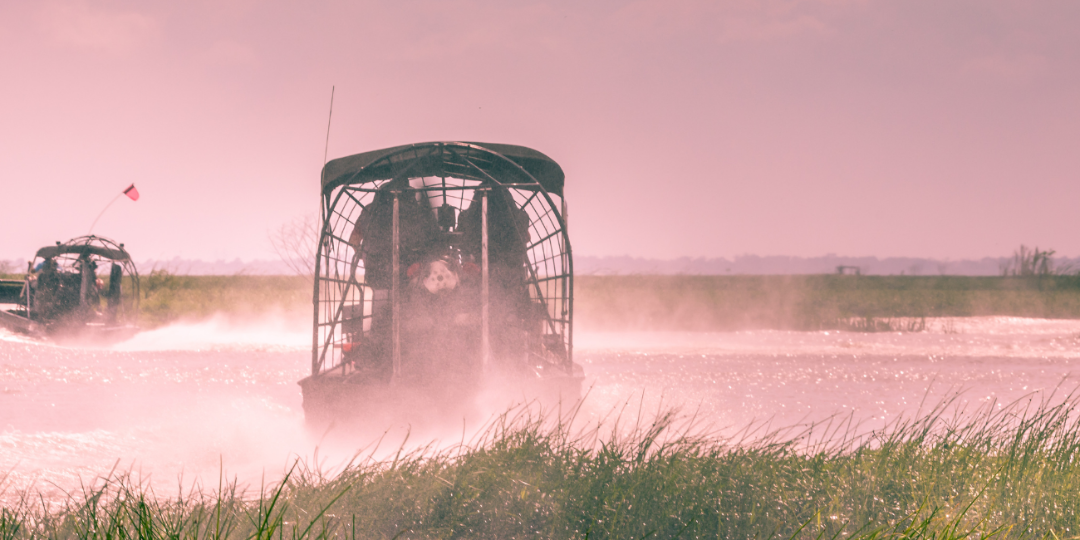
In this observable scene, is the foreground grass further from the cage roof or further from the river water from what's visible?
the cage roof

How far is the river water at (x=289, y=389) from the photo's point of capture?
5688 mm

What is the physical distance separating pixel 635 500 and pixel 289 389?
821cm

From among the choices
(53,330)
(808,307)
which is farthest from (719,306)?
(53,330)

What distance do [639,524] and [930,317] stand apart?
28.3 m

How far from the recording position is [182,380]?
10977mm

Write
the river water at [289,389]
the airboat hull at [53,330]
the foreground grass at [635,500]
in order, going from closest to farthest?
the foreground grass at [635,500]
the river water at [289,389]
the airboat hull at [53,330]

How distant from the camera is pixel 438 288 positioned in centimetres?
584

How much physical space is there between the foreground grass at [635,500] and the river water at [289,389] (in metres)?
0.35

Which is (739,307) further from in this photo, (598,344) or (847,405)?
(847,405)

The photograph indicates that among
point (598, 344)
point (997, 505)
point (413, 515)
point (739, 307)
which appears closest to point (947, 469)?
point (997, 505)

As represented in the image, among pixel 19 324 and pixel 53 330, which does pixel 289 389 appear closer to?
pixel 53 330

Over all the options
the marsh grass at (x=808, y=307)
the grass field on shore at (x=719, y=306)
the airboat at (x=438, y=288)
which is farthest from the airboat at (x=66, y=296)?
the marsh grass at (x=808, y=307)

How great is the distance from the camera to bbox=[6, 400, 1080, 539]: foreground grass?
10.3ft

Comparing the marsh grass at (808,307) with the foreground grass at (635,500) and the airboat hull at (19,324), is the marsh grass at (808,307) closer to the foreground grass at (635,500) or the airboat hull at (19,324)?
the airboat hull at (19,324)
